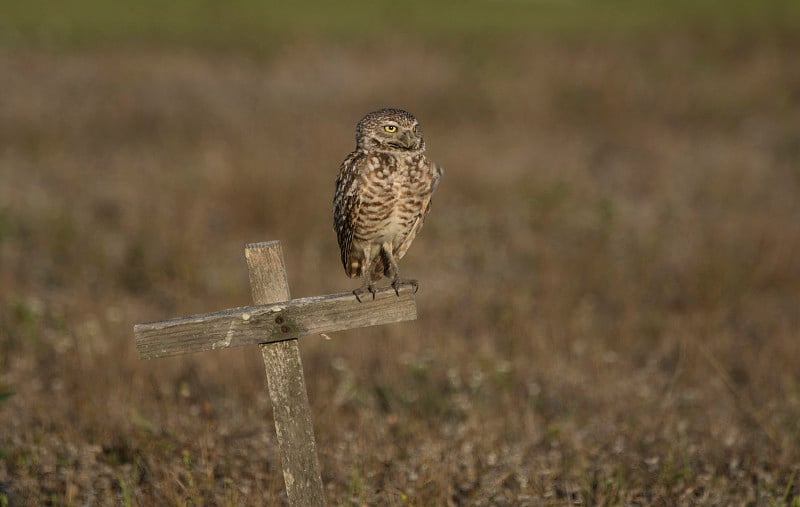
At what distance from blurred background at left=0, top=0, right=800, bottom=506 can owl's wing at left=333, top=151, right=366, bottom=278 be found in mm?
1102

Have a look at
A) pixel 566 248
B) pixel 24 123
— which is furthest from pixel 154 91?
pixel 566 248

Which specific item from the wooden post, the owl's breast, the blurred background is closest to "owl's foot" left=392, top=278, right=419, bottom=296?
the owl's breast

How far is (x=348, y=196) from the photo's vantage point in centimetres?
327

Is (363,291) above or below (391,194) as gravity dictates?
below

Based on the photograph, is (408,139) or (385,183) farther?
(385,183)

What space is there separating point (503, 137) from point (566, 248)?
4.35 meters

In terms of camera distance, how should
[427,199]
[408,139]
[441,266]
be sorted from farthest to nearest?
[441,266]
[427,199]
[408,139]

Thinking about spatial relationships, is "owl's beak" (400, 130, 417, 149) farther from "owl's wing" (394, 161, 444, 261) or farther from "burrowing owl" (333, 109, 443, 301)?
"owl's wing" (394, 161, 444, 261)

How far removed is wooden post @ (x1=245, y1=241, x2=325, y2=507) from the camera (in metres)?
2.75

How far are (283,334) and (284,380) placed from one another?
0.55ft

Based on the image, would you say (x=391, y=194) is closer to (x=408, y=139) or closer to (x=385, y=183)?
(x=385, y=183)

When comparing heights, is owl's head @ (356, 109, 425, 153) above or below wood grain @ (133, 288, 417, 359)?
above

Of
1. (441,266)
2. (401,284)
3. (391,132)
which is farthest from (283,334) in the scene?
(441,266)

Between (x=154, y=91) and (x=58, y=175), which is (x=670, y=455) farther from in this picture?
(x=154, y=91)
